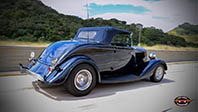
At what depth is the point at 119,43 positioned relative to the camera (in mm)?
5328

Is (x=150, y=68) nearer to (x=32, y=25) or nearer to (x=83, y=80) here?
(x=83, y=80)

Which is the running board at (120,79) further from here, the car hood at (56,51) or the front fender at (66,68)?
the car hood at (56,51)

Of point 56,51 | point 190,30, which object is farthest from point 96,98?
point 190,30

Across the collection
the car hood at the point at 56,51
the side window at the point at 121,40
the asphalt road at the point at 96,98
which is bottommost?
the asphalt road at the point at 96,98

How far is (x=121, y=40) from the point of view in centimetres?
557

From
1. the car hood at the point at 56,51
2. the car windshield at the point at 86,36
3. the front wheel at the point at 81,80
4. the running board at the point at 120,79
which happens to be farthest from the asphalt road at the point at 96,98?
the car windshield at the point at 86,36

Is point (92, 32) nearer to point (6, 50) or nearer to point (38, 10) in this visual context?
point (6, 50)

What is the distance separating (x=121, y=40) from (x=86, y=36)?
1.10 m

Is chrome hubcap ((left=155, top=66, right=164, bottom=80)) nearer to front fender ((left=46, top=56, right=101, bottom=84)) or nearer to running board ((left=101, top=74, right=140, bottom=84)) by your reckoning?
running board ((left=101, top=74, right=140, bottom=84))

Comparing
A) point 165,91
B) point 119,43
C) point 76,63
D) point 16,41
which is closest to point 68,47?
point 76,63

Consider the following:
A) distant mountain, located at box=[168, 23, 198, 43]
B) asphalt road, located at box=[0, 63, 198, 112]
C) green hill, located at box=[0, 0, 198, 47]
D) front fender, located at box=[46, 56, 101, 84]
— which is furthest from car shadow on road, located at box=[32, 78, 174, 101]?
green hill, located at box=[0, 0, 198, 47]

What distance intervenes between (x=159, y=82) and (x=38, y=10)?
11101 millimetres

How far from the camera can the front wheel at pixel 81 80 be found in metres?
3.90

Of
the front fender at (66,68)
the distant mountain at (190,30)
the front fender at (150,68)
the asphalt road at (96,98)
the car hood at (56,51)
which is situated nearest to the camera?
the asphalt road at (96,98)
